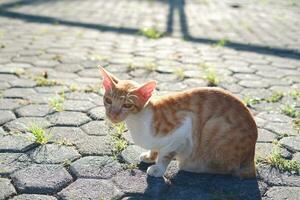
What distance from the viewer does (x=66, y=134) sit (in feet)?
14.0

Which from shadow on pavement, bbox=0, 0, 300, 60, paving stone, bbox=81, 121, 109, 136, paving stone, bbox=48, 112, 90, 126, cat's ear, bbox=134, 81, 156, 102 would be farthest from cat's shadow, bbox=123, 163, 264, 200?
shadow on pavement, bbox=0, 0, 300, 60

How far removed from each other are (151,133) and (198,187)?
58 cm

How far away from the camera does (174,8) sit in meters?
12.3

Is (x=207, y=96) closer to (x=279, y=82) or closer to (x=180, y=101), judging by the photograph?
(x=180, y=101)

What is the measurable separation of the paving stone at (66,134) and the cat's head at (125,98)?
3.16 feet

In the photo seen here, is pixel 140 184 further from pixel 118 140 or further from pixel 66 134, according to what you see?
pixel 66 134

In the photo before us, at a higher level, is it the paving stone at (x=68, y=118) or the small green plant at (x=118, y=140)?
the paving stone at (x=68, y=118)

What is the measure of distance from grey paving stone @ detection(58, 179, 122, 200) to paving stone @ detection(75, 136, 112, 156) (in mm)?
499

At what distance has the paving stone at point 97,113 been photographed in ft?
15.4

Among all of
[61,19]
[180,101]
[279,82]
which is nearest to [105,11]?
[61,19]

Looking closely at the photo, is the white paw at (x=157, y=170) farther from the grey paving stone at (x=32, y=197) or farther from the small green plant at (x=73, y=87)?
the small green plant at (x=73, y=87)

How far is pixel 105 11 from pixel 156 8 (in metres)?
1.76

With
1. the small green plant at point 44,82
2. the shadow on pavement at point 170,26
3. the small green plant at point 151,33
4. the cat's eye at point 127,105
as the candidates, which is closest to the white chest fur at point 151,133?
the cat's eye at point 127,105

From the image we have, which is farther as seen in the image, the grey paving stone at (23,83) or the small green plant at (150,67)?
the small green plant at (150,67)
